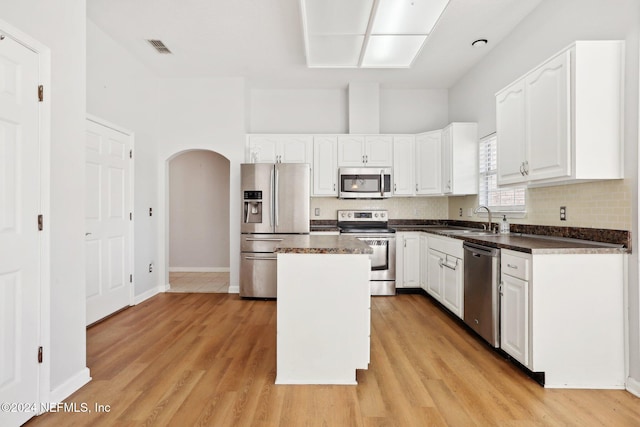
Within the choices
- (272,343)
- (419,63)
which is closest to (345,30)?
(419,63)

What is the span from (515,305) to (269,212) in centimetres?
302

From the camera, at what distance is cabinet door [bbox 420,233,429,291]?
4387 mm

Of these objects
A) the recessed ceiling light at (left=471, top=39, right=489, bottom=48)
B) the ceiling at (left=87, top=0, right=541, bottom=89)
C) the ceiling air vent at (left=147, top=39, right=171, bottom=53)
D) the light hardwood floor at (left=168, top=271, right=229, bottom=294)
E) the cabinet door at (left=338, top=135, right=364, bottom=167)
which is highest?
the ceiling air vent at (left=147, top=39, right=171, bottom=53)

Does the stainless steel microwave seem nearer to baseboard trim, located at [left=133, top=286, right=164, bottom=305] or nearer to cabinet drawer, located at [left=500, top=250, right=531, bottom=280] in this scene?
cabinet drawer, located at [left=500, top=250, right=531, bottom=280]

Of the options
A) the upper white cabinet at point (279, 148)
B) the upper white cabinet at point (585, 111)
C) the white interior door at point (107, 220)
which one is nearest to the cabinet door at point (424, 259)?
the upper white cabinet at point (279, 148)

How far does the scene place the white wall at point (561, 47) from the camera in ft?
6.80

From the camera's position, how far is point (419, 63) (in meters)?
4.32

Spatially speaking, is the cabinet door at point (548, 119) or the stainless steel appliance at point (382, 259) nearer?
the cabinet door at point (548, 119)

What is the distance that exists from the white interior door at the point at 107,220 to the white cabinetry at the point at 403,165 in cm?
359

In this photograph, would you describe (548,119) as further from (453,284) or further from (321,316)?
(321,316)

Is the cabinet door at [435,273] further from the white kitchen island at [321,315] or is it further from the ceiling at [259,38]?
the ceiling at [259,38]

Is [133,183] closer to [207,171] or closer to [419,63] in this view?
[207,171]

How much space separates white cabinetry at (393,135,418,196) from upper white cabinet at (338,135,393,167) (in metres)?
0.09

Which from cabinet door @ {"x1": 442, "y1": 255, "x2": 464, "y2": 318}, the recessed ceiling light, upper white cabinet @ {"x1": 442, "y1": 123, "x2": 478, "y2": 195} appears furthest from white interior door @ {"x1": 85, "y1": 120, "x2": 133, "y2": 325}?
the recessed ceiling light
